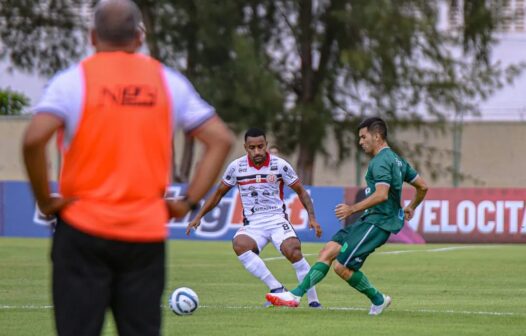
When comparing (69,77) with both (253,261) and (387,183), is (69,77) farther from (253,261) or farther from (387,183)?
(253,261)

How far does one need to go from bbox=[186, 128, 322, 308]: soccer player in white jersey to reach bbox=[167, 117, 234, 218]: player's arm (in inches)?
322

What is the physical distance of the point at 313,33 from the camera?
3862cm

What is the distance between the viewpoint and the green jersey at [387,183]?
1220cm

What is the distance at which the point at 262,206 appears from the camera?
14.3m

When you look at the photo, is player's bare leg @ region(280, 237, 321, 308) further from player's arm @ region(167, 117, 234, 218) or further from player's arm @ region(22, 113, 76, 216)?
player's arm @ region(22, 113, 76, 216)

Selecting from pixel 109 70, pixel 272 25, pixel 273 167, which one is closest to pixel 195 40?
pixel 272 25

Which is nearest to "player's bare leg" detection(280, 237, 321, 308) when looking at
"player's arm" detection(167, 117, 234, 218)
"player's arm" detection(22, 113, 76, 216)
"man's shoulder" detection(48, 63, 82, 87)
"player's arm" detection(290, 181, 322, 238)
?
"player's arm" detection(290, 181, 322, 238)

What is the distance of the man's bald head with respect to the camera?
544 cm

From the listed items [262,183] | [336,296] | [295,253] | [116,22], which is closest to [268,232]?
[295,253]

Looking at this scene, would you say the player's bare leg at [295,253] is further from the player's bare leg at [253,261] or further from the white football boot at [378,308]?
the white football boot at [378,308]

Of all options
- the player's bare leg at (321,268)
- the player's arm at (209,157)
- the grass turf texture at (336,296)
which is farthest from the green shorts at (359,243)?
the player's arm at (209,157)

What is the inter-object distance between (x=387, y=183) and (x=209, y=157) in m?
6.66

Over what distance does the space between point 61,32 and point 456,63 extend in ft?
43.3

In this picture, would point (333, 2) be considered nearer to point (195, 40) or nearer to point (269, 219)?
point (195, 40)
